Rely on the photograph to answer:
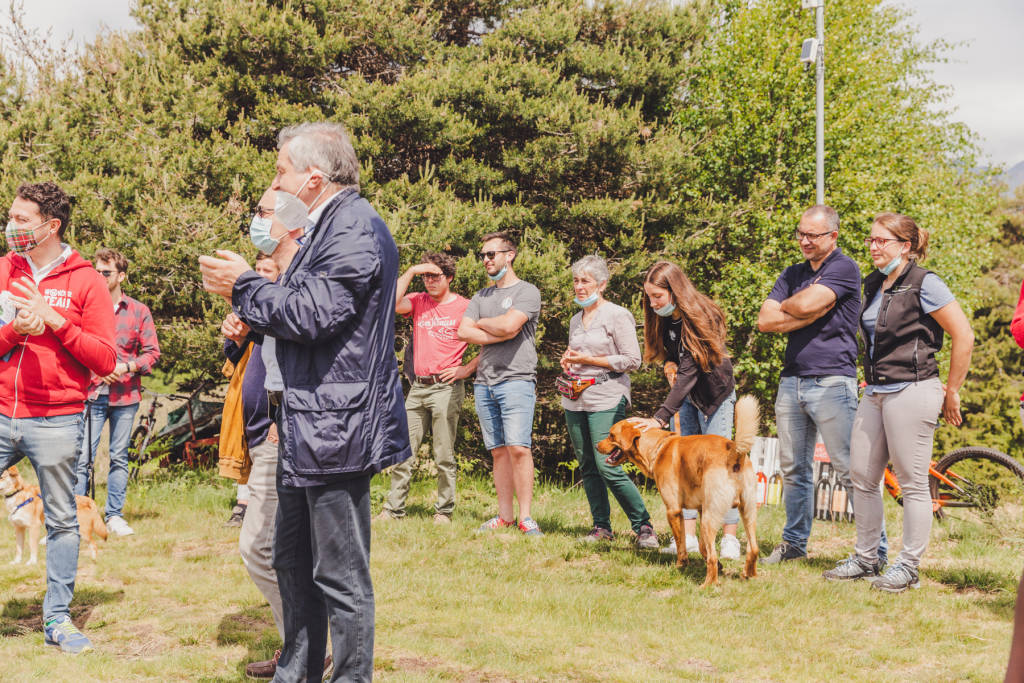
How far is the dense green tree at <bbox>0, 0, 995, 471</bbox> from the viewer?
10469 millimetres

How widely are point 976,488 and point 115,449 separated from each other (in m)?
8.48

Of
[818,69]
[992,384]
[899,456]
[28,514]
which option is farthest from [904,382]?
[992,384]

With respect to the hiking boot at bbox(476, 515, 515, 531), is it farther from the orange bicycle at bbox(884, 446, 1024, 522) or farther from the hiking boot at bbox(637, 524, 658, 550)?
the orange bicycle at bbox(884, 446, 1024, 522)

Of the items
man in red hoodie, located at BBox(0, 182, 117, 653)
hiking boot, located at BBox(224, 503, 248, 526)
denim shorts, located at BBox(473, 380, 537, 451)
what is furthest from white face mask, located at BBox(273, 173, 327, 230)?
hiking boot, located at BBox(224, 503, 248, 526)

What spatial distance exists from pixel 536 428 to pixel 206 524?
6.04 m

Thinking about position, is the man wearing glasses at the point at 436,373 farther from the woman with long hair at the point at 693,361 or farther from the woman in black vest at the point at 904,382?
the woman in black vest at the point at 904,382

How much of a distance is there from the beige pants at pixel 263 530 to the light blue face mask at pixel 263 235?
0.97 meters

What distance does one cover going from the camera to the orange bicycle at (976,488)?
8.13m

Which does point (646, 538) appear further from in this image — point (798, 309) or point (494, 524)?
point (798, 309)

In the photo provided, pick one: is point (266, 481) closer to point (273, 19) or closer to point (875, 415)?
point (875, 415)

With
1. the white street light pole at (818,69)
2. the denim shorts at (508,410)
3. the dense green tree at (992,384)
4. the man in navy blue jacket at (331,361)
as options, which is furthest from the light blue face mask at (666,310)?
the dense green tree at (992,384)

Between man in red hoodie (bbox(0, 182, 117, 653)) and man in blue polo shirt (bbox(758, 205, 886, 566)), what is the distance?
4.19 metres

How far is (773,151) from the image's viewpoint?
16859 millimetres

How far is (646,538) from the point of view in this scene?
252 inches
